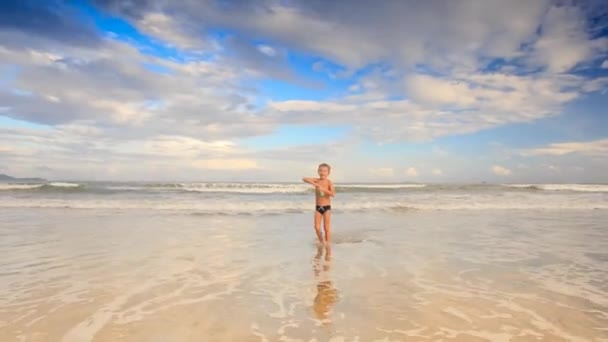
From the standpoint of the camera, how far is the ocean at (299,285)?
12.8 feet

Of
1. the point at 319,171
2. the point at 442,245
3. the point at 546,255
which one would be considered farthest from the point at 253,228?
the point at 546,255

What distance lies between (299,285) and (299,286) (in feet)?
0.18

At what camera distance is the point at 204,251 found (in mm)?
8227

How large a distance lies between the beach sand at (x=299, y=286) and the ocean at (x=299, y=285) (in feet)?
0.08

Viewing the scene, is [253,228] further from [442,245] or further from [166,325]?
[166,325]

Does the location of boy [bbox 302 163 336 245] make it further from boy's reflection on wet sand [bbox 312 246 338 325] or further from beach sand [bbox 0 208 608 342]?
boy's reflection on wet sand [bbox 312 246 338 325]

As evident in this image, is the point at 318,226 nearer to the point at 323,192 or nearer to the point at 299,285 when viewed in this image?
the point at 323,192

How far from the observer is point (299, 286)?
18.1 ft

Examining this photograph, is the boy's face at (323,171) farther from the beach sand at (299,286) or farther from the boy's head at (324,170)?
the beach sand at (299,286)

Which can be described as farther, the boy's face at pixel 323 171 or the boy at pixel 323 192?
the boy's face at pixel 323 171

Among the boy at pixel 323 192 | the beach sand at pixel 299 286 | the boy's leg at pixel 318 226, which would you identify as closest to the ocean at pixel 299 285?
the beach sand at pixel 299 286

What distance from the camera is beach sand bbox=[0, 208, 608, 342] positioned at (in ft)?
12.8

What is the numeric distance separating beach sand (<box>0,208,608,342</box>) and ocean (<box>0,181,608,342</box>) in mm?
24

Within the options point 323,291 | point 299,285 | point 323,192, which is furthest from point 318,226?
point 323,291
